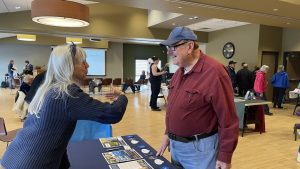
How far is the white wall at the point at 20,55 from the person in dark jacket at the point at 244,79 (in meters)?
10.7

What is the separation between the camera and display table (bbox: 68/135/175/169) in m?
1.51

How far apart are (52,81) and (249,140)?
4.16 meters

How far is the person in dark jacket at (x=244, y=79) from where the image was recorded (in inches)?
306

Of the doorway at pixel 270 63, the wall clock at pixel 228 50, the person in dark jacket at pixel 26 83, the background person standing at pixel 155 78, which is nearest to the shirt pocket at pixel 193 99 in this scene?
the person in dark jacket at pixel 26 83

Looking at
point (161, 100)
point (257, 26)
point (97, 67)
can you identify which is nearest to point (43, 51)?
point (97, 67)

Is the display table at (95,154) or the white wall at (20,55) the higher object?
the white wall at (20,55)

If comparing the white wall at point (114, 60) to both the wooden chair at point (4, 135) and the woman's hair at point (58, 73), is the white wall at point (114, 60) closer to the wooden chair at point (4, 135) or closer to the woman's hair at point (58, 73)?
the wooden chair at point (4, 135)

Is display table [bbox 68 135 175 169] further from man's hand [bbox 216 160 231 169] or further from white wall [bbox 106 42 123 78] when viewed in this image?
white wall [bbox 106 42 123 78]

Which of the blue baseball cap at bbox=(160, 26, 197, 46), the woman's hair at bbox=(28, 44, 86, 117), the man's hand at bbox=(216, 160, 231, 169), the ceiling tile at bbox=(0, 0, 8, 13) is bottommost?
the man's hand at bbox=(216, 160, 231, 169)

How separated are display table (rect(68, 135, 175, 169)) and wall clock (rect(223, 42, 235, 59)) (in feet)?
28.6

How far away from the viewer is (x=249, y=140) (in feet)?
14.6

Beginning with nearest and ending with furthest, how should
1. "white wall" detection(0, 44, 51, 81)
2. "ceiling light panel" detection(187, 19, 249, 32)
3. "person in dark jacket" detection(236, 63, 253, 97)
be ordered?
"person in dark jacket" detection(236, 63, 253, 97)
"ceiling light panel" detection(187, 19, 249, 32)
"white wall" detection(0, 44, 51, 81)

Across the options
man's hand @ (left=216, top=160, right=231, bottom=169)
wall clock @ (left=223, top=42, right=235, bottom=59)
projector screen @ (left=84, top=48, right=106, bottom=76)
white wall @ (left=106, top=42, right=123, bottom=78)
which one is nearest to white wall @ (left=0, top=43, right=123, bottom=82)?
projector screen @ (left=84, top=48, right=106, bottom=76)

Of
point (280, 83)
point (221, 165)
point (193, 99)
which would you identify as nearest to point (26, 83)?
point (193, 99)
